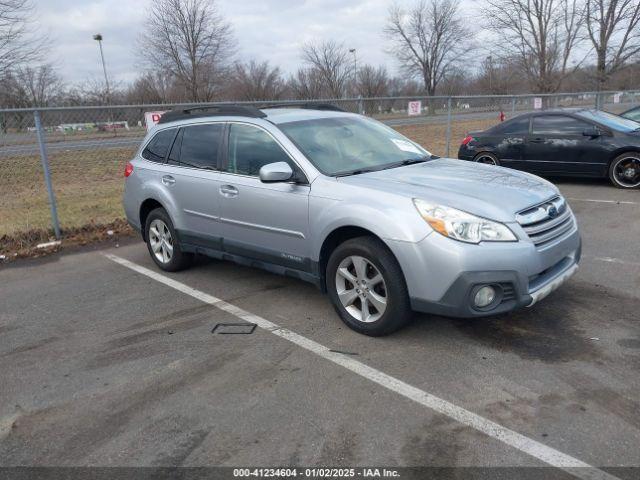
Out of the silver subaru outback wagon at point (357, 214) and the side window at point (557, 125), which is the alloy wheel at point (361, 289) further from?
the side window at point (557, 125)

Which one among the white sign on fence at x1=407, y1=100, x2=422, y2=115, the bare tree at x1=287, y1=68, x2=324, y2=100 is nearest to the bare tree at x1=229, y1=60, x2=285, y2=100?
the bare tree at x1=287, y1=68, x2=324, y2=100

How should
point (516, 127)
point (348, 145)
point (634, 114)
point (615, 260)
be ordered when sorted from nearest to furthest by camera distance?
point (348, 145)
point (615, 260)
point (516, 127)
point (634, 114)

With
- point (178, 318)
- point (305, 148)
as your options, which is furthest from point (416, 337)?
point (178, 318)

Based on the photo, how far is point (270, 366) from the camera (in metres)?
3.63

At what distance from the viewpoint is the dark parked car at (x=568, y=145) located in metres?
9.11

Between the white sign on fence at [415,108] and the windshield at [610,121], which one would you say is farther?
the white sign on fence at [415,108]

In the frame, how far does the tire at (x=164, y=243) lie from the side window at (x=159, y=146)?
587 millimetres

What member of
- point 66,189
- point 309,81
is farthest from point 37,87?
point 309,81

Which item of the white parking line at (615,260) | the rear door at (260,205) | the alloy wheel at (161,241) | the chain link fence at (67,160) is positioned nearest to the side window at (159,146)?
the alloy wheel at (161,241)

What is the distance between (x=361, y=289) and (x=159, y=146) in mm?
3144

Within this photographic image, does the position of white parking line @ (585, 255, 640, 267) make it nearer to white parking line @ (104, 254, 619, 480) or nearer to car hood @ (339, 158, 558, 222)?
car hood @ (339, 158, 558, 222)

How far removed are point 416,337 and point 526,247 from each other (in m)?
1.04

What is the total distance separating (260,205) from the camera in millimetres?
4516

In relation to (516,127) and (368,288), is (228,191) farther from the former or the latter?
(516,127)
